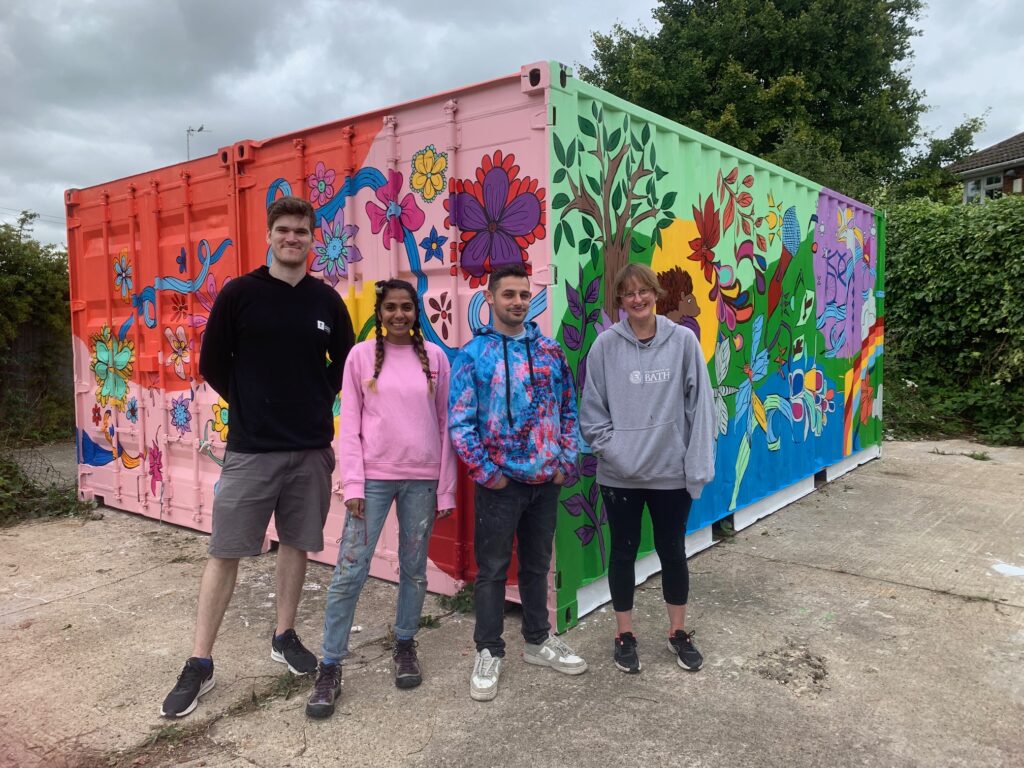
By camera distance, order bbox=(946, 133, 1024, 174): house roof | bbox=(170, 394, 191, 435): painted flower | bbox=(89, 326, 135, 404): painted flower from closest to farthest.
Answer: bbox=(170, 394, 191, 435): painted flower → bbox=(89, 326, 135, 404): painted flower → bbox=(946, 133, 1024, 174): house roof

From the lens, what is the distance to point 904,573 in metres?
4.35

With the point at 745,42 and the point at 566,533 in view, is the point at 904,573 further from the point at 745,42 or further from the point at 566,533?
the point at 745,42

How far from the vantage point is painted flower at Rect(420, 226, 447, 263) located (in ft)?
12.5

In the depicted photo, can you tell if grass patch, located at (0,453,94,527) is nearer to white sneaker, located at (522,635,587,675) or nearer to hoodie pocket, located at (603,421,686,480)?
white sneaker, located at (522,635,587,675)

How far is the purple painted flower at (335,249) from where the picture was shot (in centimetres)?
419

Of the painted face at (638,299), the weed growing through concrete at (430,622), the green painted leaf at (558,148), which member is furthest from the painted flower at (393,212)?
the weed growing through concrete at (430,622)

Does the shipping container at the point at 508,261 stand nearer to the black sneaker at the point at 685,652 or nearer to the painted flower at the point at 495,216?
the painted flower at the point at 495,216

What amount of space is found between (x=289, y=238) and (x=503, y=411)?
113cm

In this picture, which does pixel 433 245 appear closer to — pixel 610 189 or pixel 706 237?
pixel 610 189

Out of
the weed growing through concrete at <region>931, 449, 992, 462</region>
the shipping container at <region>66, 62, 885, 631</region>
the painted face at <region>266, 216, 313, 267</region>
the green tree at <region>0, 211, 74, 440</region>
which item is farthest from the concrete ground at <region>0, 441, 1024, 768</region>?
the green tree at <region>0, 211, 74, 440</region>

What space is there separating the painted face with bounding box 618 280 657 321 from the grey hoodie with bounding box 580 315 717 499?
0.11 m

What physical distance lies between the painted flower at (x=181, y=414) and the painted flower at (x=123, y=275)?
0.99 meters

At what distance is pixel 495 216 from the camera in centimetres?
359

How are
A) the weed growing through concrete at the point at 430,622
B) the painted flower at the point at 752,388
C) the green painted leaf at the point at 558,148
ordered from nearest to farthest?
the green painted leaf at the point at 558,148 → the weed growing through concrete at the point at 430,622 → the painted flower at the point at 752,388
